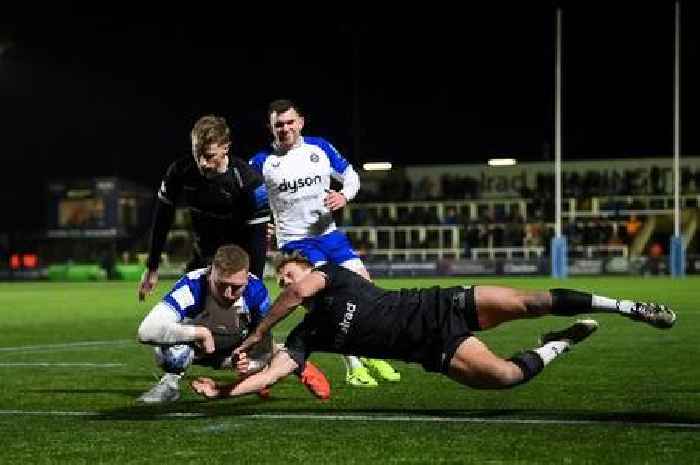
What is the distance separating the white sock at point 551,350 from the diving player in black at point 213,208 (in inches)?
109

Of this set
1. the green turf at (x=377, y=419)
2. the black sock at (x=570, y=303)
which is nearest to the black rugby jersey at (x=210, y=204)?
the green turf at (x=377, y=419)

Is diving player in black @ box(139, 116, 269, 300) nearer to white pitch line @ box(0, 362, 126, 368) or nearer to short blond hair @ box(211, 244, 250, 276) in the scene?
short blond hair @ box(211, 244, 250, 276)

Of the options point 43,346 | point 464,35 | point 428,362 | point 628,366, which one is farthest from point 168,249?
point 428,362

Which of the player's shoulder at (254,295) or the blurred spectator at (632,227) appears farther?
the blurred spectator at (632,227)

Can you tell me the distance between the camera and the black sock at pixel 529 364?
819 centimetres

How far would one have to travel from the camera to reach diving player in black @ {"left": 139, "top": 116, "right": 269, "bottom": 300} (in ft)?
33.2

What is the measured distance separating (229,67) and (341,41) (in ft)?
21.5

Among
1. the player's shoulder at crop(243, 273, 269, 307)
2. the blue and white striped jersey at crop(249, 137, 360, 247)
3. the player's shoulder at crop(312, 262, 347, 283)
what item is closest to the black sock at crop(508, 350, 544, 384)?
the player's shoulder at crop(312, 262, 347, 283)

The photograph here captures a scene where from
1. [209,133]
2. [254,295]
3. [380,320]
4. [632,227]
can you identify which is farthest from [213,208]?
[632,227]

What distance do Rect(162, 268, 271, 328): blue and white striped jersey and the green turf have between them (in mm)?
698

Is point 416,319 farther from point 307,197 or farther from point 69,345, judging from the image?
point 69,345

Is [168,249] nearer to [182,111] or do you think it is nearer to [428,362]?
[182,111]

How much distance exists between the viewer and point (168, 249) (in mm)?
63938

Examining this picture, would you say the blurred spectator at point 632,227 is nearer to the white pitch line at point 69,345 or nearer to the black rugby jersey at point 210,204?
the white pitch line at point 69,345
